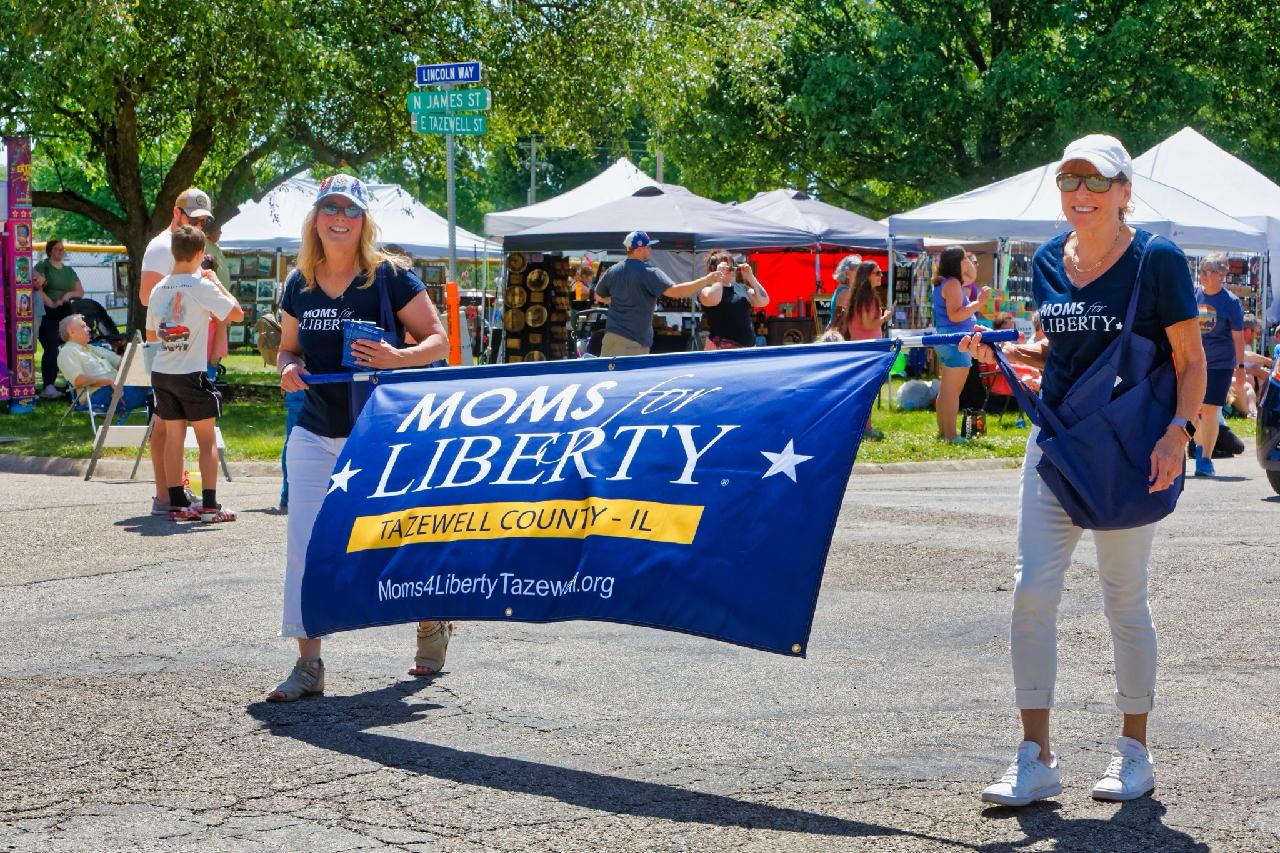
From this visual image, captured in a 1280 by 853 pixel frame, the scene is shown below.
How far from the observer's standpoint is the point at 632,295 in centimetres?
1541

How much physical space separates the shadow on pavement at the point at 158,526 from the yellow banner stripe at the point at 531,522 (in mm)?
5087

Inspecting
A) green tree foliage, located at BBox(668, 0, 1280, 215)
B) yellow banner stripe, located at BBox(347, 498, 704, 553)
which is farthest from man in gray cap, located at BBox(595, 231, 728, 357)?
green tree foliage, located at BBox(668, 0, 1280, 215)

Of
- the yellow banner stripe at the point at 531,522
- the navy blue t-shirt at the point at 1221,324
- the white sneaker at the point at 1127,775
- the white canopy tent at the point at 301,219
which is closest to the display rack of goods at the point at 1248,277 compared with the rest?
the navy blue t-shirt at the point at 1221,324

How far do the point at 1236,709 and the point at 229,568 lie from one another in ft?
17.4

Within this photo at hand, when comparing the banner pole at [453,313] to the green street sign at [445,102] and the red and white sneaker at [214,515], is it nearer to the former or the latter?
the green street sign at [445,102]

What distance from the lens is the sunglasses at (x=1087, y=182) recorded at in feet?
15.4

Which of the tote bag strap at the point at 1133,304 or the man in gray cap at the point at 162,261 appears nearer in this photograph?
the tote bag strap at the point at 1133,304

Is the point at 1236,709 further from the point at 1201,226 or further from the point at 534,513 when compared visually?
the point at 1201,226

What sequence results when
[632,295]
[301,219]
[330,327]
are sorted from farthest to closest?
[301,219], [632,295], [330,327]

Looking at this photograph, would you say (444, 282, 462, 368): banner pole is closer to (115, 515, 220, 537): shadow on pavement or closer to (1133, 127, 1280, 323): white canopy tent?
(115, 515, 220, 537): shadow on pavement

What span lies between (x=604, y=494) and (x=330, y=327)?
66.3 inches

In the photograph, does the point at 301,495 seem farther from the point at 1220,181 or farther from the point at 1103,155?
the point at 1220,181

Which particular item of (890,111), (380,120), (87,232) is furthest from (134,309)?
(87,232)

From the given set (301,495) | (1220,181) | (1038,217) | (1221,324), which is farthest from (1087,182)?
(1220,181)
